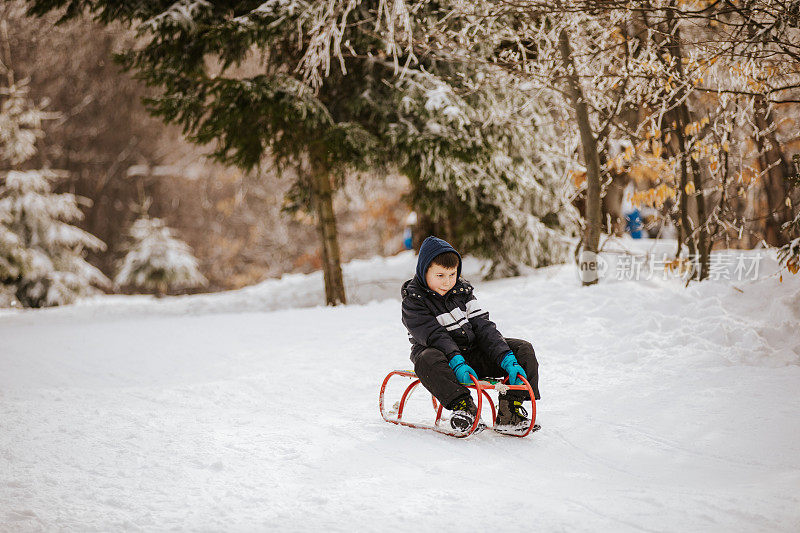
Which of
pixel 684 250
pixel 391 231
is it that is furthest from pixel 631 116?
pixel 391 231

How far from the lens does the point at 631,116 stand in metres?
9.27

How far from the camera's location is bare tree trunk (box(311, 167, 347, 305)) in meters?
10.2

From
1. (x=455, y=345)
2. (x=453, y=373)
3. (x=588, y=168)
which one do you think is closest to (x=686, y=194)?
(x=588, y=168)

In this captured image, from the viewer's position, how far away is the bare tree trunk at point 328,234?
10180 millimetres

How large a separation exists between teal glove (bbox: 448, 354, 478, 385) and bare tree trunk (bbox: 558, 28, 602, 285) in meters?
4.45

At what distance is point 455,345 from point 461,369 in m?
0.17

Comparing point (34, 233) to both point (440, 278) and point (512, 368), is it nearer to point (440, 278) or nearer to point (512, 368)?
point (440, 278)

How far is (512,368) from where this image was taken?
151 inches

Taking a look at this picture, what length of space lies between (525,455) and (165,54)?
8.22 m

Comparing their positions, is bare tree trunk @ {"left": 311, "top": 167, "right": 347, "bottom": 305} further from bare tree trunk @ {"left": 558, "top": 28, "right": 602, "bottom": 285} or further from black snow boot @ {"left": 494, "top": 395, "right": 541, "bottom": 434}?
black snow boot @ {"left": 494, "top": 395, "right": 541, "bottom": 434}

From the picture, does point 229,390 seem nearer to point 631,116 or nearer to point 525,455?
point 525,455

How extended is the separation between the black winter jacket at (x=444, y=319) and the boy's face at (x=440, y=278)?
0.12 feet

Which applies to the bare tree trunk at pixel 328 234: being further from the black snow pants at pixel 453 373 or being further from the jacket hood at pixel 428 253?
the black snow pants at pixel 453 373

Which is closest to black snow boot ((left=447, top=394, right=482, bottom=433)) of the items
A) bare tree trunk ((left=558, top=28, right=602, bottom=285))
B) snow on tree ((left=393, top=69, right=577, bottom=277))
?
bare tree trunk ((left=558, top=28, right=602, bottom=285))
